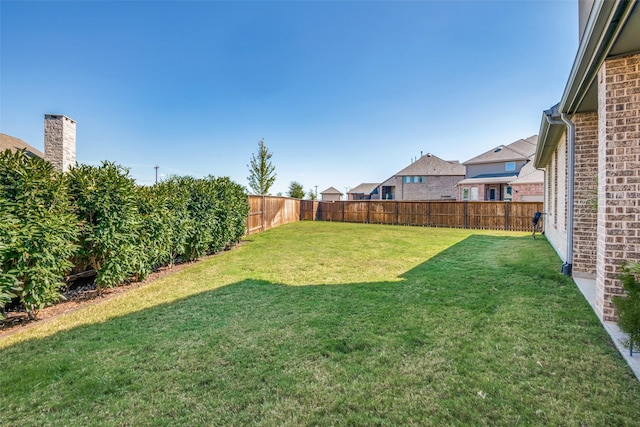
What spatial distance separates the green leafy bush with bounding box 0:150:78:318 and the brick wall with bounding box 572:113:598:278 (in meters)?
7.96

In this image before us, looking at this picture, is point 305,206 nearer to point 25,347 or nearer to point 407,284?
point 407,284

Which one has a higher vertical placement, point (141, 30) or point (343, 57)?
point (343, 57)

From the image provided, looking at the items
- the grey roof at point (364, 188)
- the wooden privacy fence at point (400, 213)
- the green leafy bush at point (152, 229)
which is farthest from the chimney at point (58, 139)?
the grey roof at point (364, 188)

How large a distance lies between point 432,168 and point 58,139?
111ft

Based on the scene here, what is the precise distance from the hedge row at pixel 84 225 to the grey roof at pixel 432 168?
104 feet

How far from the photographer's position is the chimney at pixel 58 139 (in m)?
8.54

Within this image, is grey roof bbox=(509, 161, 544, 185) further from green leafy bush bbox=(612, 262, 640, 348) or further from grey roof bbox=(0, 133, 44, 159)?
grey roof bbox=(0, 133, 44, 159)

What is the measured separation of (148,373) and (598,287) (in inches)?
190

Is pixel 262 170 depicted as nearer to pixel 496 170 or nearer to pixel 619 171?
pixel 496 170

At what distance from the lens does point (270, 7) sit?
9.52 metres

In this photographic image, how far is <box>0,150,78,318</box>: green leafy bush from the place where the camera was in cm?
342

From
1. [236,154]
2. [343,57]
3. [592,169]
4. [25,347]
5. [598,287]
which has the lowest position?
[25,347]

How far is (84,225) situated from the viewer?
4.62 metres

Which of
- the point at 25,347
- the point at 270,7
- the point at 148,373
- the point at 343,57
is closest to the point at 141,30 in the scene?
the point at 270,7
